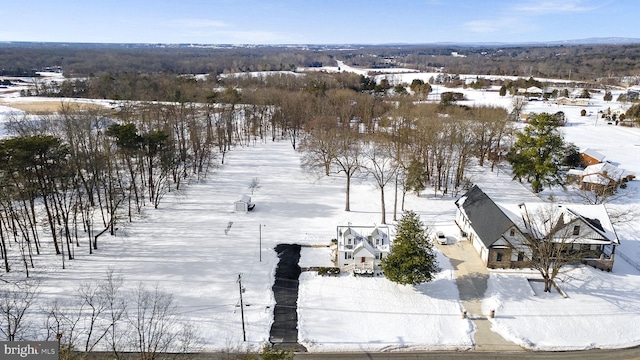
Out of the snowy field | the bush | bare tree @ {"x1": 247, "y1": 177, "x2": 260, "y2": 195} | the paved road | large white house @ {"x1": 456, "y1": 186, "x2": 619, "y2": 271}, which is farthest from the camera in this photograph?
bare tree @ {"x1": 247, "y1": 177, "x2": 260, "y2": 195}

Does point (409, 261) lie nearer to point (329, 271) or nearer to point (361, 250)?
point (361, 250)

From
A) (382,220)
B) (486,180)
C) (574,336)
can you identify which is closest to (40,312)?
(382,220)

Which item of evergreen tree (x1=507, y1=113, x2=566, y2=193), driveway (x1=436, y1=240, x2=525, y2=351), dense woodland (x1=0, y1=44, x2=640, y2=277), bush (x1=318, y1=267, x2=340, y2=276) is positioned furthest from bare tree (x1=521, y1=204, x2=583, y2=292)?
bush (x1=318, y1=267, x2=340, y2=276)

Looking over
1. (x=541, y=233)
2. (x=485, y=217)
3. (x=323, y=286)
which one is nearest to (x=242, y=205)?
(x=323, y=286)

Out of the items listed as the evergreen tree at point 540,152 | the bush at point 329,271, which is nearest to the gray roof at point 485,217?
the evergreen tree at point 540,152

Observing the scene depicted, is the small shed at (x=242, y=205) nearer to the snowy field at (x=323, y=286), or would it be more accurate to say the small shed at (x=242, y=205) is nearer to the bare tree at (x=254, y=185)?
the snowy field at (x=323, y=286)

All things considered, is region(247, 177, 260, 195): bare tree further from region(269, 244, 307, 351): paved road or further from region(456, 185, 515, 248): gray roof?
region(456, 185, 515, 248): gray roof
